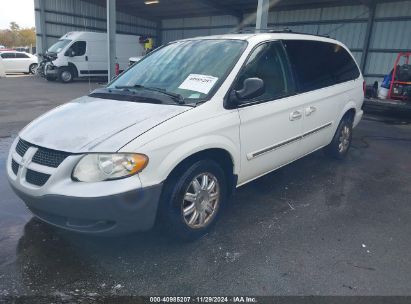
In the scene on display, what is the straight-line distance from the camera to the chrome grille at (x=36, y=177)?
244 cm

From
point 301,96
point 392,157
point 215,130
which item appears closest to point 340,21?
point 392,157

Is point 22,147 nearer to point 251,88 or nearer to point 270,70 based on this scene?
point 251,88

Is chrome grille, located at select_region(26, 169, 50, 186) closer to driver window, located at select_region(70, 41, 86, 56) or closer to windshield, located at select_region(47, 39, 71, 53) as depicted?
driver window, located at select_region(70, 41, 86, 56)

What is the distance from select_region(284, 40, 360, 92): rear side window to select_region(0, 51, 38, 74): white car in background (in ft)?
72.6

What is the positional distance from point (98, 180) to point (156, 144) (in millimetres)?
475

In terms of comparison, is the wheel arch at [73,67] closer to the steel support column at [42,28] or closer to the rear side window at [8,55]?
the steel support column at [42,28]

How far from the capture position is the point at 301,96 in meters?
3.87

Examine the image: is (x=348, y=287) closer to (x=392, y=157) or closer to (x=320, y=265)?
(x=320, y=265)

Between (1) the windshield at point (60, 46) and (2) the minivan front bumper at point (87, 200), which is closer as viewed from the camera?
(2) the minivan front bumper at point (87, 200)

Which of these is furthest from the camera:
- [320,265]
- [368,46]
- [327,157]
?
[368,46]

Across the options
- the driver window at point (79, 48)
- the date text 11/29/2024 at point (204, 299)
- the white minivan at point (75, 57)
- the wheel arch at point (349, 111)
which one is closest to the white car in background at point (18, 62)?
the white minivan at point (75, 57)

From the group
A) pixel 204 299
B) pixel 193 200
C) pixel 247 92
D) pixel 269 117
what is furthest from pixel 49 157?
pixel 269 117

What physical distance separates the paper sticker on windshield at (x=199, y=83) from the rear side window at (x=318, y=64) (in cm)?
124

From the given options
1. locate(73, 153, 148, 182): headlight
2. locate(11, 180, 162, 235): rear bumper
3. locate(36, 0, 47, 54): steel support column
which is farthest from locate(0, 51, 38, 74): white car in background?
locate(73, 153, 148, 182): headlight
